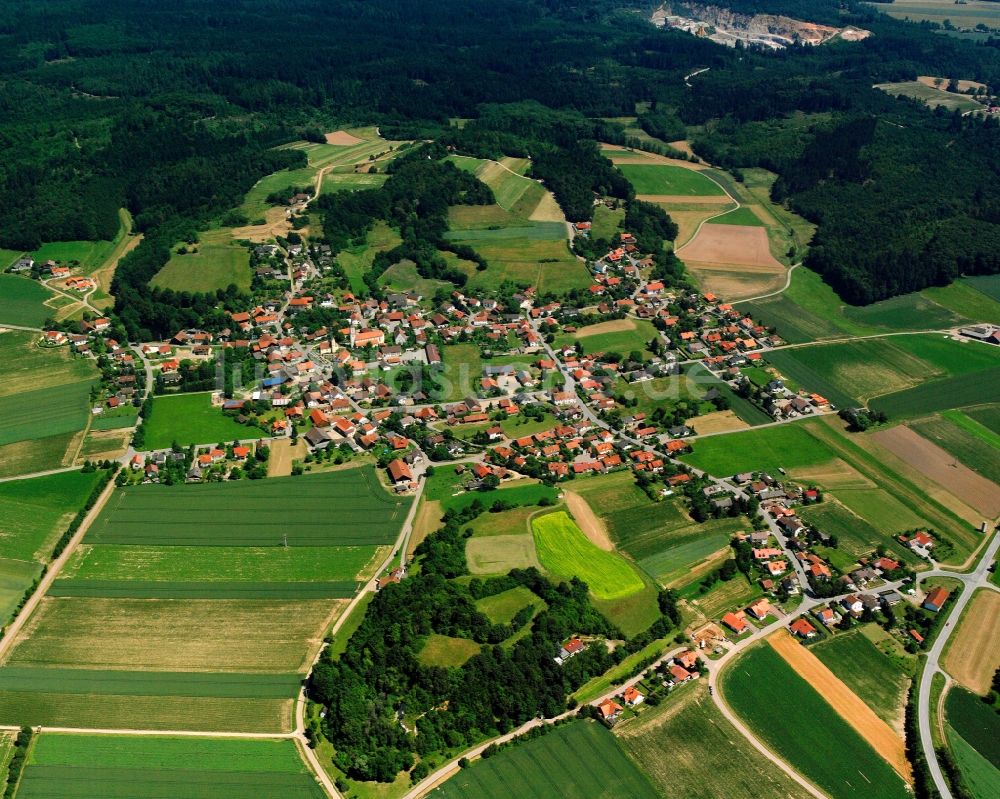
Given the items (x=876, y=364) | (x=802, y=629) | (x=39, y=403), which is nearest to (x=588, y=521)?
(x=802, y=629)

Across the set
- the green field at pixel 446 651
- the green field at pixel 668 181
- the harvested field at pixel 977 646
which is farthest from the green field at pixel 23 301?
the harvested field at pixel 977 646

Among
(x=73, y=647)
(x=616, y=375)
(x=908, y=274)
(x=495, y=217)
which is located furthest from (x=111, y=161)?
(x=908, y=274)

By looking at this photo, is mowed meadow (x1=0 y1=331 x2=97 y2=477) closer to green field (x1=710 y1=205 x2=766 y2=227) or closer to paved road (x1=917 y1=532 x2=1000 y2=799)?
paved road (x1=917 y1=532 x2=1000 y2=799)

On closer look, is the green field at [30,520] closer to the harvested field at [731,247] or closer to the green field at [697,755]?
the green field at [697,755]

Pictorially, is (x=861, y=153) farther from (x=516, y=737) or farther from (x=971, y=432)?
(x=516, y=737)

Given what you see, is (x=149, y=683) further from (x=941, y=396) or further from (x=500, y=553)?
(x=941, y=396)
